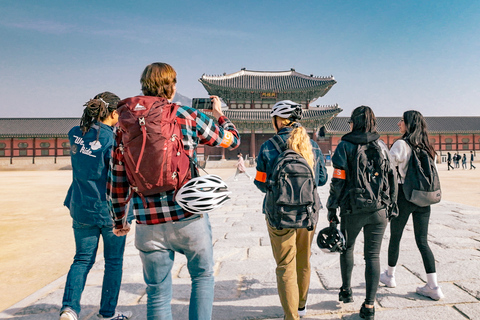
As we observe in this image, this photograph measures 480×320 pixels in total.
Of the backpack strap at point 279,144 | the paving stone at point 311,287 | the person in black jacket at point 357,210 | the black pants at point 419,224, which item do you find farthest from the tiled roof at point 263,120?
the backpack strap at point 279,144

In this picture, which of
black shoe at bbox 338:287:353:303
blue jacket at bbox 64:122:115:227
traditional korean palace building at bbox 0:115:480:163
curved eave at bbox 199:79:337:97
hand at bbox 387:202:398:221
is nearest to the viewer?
blue jacket at bbox 64:122:115:227

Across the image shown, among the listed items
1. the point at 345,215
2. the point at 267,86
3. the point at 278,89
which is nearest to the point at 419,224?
the point at 345,215

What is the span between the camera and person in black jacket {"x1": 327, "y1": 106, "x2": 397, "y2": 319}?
2.15 m

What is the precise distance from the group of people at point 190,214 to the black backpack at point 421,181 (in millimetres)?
64

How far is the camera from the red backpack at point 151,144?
139cm

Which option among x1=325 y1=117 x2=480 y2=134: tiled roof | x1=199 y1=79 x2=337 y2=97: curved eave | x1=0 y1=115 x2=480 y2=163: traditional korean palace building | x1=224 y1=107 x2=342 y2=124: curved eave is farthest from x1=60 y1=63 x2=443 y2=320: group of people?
x1=325 y1=117 x2=480 y2=134: tiled roof

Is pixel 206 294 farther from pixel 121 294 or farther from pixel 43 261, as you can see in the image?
pixel 43 261

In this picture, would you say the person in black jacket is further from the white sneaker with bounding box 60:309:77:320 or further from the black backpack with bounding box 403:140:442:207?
the white sneaker with bounding box 60:309:77:320

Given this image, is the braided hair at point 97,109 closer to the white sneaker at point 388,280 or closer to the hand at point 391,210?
the hand at point 391,210

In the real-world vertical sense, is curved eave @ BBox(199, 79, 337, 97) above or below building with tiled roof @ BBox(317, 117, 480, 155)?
above

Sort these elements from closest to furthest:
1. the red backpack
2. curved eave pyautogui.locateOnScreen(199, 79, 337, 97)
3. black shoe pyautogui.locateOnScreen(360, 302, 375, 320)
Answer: the red backpack
black shoe pyautogui.locateOnScreen(360, 302, 375, 320)
curved eave pyautogui.locateOnScreen(199, 79, 337, 97)

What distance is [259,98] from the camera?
29641 mm

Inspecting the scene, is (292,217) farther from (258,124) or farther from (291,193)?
(258,124)

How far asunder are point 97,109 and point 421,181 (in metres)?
2.48
